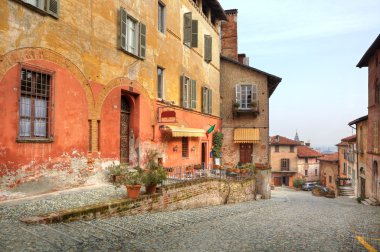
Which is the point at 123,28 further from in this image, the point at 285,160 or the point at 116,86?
the point at 285,160

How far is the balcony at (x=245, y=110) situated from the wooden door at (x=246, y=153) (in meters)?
2.36

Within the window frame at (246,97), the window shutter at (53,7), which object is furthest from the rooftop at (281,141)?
the window shutter at (53,7)

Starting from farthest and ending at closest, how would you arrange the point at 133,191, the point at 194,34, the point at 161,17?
1. the point at 194,34
2. the point at 161,17
3. the point at 133,191

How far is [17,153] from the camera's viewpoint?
771cm

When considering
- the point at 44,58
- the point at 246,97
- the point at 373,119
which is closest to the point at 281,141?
the point at 246,97

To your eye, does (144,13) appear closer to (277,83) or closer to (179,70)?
(179,70)

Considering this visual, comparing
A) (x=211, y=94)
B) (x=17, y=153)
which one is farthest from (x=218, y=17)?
(x=17, y=153)

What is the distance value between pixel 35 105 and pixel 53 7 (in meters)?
2.76

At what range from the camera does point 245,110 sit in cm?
2342

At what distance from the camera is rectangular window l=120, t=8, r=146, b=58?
1181 cm

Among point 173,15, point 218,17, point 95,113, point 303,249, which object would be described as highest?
point 218,17

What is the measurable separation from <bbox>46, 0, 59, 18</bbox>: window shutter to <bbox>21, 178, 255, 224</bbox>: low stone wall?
5.33 metres

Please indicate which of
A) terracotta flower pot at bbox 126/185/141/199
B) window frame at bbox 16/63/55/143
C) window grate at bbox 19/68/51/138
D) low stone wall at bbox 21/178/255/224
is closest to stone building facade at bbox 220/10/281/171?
low stone wall at bbox 21/178/255/224

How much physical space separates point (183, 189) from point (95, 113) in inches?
152
